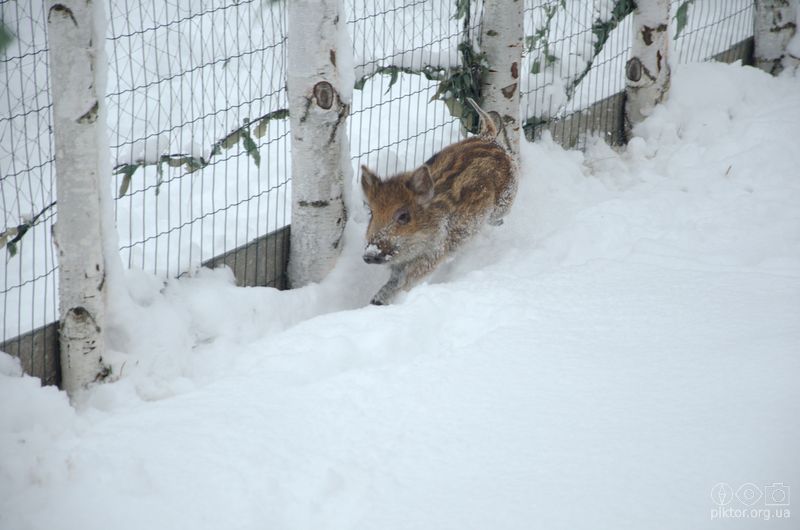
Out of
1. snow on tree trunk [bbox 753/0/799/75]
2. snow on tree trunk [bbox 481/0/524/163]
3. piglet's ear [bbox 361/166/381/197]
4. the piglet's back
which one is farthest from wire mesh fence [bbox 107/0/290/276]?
snow on tree trunk [bbox 753/0/799/75]

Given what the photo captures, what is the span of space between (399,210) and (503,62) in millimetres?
1516

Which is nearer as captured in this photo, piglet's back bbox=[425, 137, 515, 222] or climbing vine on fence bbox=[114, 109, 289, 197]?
climbing vine on fence bbox=[114, 109, 289, 197]

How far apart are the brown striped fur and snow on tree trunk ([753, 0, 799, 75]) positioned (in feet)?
Result: 13.6

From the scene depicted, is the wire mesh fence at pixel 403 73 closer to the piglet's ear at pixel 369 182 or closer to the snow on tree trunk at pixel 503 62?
the snow on tree trunk at pixel 503 62

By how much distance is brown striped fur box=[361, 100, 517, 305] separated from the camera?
17.9 ft

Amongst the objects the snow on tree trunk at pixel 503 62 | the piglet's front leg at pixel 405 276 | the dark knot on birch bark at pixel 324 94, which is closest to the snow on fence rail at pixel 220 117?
the snow on tree trunk at pixel 503 62

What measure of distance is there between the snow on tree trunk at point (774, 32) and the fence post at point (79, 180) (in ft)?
22.4

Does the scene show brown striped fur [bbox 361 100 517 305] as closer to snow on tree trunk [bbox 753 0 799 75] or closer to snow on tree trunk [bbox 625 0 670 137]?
snow on tree trunk [bbox 625 0 670 137]

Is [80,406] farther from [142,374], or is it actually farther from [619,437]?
[619,437]

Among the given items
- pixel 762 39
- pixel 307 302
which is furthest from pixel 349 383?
pixel 762 39

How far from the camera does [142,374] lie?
4.23 metres

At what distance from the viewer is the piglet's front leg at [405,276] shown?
5.42 meters

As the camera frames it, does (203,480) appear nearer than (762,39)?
Yes

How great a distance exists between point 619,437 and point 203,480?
5.14 ft
